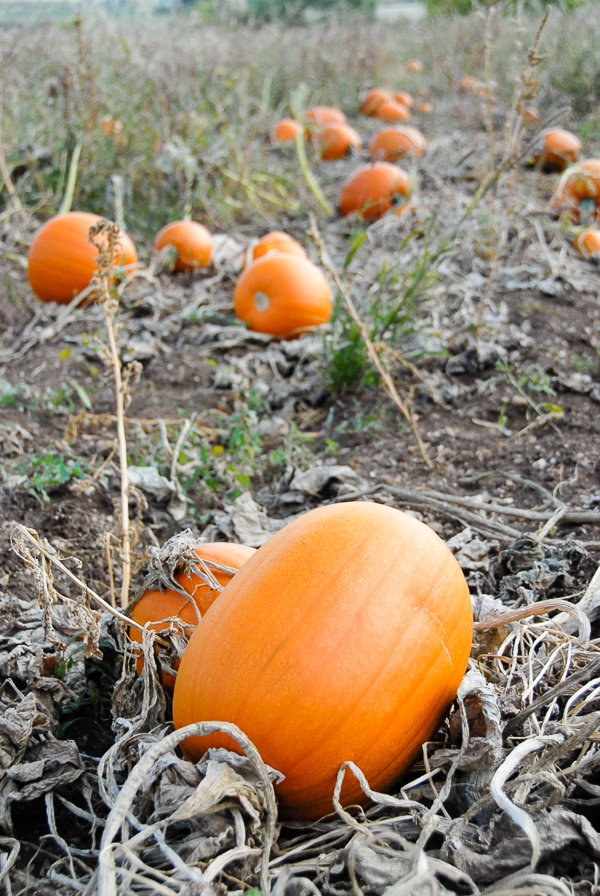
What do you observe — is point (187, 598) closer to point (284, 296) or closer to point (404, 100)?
point (284, 296)

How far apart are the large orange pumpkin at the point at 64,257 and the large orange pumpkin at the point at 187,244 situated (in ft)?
1.70

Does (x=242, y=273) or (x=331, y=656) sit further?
(x=242, y=273)

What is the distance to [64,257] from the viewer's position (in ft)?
15.2

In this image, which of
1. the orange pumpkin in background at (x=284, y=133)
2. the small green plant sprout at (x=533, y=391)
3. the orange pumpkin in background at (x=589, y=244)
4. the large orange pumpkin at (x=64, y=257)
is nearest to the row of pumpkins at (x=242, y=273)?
the large orange pumpkin at (x=64, y=257)

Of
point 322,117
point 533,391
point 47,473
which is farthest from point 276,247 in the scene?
point 322,117

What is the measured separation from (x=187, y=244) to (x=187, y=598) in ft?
12.2

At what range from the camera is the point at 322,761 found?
4.97 ft

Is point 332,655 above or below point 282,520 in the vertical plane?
above

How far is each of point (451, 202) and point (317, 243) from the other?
2323mm

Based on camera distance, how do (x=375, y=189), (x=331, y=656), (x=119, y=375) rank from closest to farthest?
(x=331, y=656) < (x=119, y=375) < (x=375, y=189)

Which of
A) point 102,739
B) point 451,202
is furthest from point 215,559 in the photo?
point 451,202

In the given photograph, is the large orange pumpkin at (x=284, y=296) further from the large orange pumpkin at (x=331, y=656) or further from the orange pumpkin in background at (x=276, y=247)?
the large orange pumpkin at (x=331, y=656)

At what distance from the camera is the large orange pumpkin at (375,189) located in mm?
6066

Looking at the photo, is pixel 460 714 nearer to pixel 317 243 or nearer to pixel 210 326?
pixel 317 243
